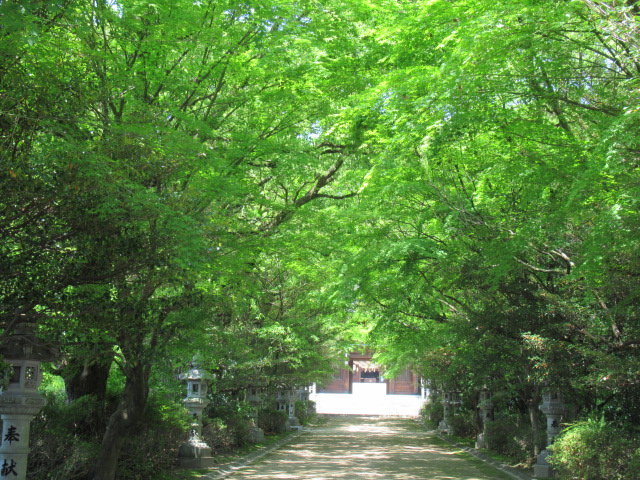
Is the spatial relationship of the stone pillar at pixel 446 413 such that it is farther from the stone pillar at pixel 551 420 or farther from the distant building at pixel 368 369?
the distant building at pixel 368 369

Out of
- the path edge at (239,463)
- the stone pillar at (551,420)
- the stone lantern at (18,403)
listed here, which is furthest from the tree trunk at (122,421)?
the stone pillar at (551,420)

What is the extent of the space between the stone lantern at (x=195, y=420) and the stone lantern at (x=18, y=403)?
6164mm

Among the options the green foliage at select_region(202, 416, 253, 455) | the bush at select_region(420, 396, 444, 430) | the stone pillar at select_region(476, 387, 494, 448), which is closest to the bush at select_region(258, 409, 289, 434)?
the green foliage at select_region(202, 416, 253, 455)

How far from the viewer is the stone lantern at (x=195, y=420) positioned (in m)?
14.1

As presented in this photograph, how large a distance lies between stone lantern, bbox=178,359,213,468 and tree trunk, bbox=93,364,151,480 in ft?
11.2

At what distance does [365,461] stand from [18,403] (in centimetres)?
1056

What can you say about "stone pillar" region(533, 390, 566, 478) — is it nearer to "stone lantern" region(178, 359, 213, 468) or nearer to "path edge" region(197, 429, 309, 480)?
"path edge" region(197, 429, 309, 480)

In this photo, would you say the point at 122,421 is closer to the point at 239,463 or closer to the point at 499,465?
the point at 239,463

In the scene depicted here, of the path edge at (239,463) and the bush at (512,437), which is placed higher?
the bush at (512,437)

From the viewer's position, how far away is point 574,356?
10977mm

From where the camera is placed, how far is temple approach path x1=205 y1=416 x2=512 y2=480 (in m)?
13.7

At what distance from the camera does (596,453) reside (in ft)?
33.6

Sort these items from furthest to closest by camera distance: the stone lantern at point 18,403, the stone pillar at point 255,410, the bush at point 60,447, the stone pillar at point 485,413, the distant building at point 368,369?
the distant building at point 368,369 < the stone pillar at point 255,410 < the stone pillar at point 485,413 < the bush at point 60,447 < the stone lantern at point 18,403

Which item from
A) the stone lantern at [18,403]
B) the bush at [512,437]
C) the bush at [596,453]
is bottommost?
the bush at [512,437]
